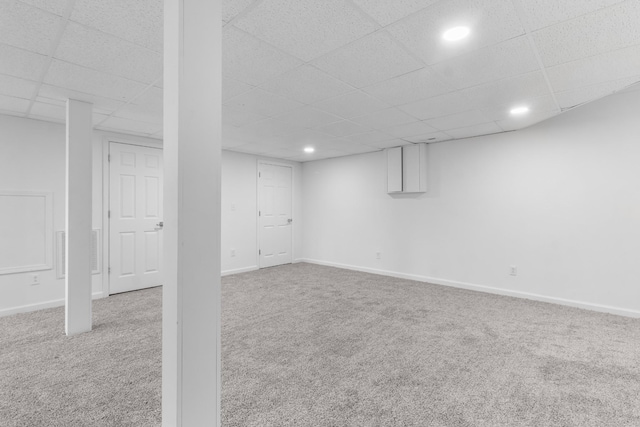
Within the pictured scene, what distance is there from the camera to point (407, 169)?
5.29 meters

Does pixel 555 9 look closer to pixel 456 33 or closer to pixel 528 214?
pixel 456 33

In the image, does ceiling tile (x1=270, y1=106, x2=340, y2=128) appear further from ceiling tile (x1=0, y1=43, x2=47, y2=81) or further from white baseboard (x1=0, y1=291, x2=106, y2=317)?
white baseboard (x1=0, y1=291, x2=106, y2=317)

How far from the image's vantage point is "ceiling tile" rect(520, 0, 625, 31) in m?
1.60

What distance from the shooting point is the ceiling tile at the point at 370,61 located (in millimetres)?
2019

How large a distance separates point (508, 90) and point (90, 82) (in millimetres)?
3725

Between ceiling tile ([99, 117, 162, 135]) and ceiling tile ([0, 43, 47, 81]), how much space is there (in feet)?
4.16

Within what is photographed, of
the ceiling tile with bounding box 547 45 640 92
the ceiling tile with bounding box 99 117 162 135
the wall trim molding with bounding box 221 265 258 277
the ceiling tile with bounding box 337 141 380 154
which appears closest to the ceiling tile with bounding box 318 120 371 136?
the ceiling tile with bounding box 337 141 380 154

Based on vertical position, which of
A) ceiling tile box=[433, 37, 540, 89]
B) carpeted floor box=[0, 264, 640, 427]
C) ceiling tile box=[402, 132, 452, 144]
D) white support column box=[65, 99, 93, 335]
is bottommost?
carpeted floor box=[0, 264, 640, 427]

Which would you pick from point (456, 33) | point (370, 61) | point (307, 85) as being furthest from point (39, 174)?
point (456, 33)

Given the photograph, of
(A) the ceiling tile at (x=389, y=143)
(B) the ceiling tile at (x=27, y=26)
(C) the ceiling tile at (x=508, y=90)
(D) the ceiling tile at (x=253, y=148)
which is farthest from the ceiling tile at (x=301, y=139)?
(B) the ceiling tile at (x=27, y=26)

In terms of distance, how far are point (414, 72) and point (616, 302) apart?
3.64 m

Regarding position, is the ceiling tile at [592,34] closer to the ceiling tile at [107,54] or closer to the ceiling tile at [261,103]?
the ceiling tile at [261,103]

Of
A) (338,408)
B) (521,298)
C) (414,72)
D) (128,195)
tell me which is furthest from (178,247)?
(521,298)

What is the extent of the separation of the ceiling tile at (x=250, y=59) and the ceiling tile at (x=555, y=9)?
1.44 m
